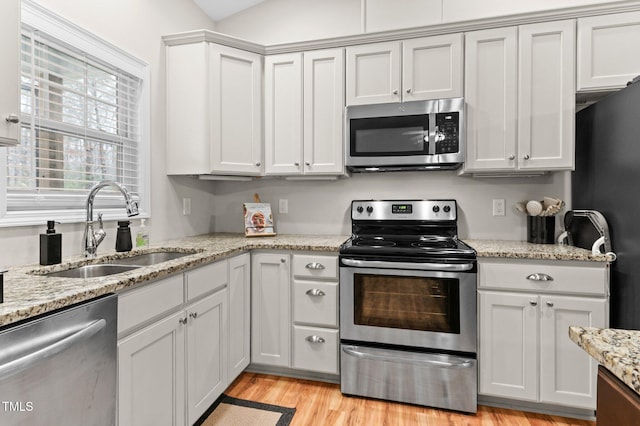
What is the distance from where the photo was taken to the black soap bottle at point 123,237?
1.92m

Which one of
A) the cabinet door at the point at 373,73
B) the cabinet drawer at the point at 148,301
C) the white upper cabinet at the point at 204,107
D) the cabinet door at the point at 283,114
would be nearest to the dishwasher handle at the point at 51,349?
the cabinet drawer at the point at 148,301

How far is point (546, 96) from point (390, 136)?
38.7 inches

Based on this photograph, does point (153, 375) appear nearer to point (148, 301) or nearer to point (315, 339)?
point (148, 301)

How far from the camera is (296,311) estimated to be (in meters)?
2.29

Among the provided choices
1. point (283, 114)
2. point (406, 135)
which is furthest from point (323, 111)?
point (406, 135)

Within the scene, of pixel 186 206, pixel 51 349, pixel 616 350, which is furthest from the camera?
pixel 186 206

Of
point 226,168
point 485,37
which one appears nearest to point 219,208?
point 226,168

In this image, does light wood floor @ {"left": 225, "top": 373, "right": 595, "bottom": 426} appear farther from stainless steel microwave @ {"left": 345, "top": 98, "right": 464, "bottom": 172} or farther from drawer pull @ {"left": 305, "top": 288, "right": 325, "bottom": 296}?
stainless steel microwave @ {"left": 345, "top": 98, "right": 464, "bottom": 172}

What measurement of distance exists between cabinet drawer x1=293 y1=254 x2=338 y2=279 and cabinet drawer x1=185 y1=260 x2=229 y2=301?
0.47 m

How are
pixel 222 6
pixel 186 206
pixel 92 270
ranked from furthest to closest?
1. pixel 222 6
2. pixel 186 206
3. pixel 92 270

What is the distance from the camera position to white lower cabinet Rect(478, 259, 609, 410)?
1876mm

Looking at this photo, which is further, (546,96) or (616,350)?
(546,96)

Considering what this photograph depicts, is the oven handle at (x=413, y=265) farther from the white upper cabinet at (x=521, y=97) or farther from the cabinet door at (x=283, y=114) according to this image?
the cabinet door at (x=283, y=114)

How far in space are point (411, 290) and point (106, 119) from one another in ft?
6.78
